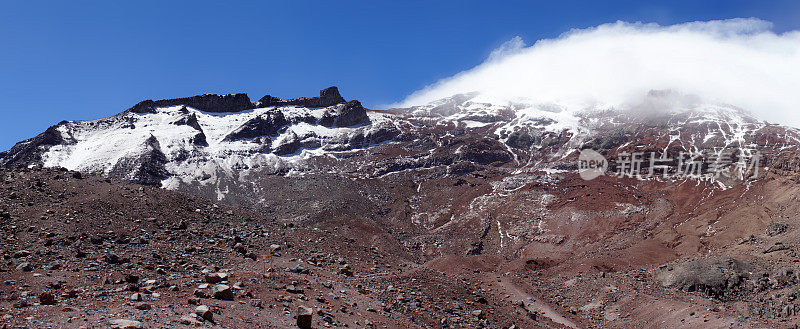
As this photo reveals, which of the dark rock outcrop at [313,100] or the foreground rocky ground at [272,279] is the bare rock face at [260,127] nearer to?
the dark rock outcrop at [313,100]

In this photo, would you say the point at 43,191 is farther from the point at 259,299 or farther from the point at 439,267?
the point at 439,267

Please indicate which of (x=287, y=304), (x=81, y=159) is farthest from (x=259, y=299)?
(x=81, y=159)

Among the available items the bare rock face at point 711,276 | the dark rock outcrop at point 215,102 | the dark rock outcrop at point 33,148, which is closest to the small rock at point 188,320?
the bare rock face at point 711,276

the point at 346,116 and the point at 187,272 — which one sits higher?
the point at 346,116

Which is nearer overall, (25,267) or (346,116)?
(25,267)

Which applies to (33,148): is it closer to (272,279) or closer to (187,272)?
(187,272)

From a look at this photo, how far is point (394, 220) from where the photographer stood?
243 feet

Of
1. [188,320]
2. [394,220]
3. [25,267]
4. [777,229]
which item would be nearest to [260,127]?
[394,220]

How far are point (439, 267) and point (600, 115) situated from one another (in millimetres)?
129006

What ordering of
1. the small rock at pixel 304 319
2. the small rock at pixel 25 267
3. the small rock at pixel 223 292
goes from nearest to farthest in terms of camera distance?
the small rock at pixel 304 319
the small rock at pixel 223 292
the small rock at pixel 25 267

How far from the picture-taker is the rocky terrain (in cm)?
1587

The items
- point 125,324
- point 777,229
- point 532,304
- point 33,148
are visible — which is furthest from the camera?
point 33,148

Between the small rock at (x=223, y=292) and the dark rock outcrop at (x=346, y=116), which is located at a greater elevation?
the dark rock outcrop at (x=346, y=116)

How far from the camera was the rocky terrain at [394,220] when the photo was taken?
15.9 m
